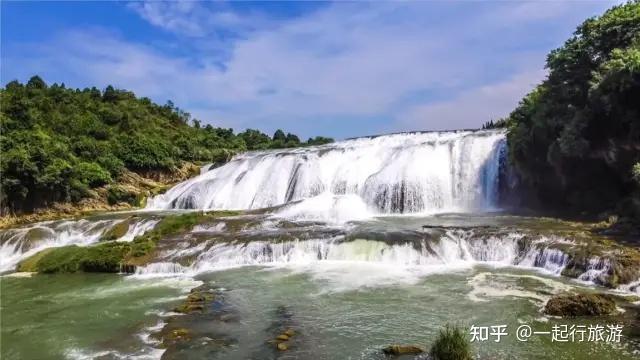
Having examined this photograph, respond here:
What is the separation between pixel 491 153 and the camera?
1188 inches

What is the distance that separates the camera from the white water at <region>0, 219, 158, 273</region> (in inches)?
963

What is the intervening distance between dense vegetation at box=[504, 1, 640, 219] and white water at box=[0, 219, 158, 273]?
18.0 metres

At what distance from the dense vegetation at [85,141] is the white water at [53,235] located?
7.22 meters

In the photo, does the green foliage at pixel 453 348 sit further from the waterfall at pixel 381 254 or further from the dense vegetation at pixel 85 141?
the dense vegetation at pixel 85 141

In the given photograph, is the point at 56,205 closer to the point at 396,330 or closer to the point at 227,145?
the point at 227,145

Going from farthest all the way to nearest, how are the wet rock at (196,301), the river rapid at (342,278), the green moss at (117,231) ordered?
the green moss at (117,231)
the wet rock at (196,301)
the river rapid at (342,278)

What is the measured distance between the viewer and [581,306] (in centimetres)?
1125

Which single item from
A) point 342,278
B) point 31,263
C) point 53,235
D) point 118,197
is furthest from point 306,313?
point 118,197

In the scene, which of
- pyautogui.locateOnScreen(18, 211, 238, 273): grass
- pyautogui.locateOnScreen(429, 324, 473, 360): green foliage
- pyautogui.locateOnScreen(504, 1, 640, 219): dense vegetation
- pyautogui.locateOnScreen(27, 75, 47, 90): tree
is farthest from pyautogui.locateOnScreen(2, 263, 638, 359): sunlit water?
pyautogui.locateOnScreen(27, 75, 47, 90): tree

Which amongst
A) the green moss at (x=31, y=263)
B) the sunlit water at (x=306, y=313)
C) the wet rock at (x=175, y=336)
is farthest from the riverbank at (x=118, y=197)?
the wet rock at (x=175, y=336)

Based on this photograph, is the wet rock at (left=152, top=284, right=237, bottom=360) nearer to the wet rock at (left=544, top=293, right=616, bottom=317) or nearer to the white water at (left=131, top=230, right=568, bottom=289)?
the white water at (left=131, top=230, right=568, bottom=289)

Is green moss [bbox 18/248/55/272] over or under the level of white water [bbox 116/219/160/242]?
under

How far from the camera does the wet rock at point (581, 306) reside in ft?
36.8

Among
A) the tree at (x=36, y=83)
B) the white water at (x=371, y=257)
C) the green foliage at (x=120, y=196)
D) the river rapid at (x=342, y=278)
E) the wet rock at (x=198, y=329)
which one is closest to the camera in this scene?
the wet rock at (x=198, y=329)
